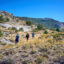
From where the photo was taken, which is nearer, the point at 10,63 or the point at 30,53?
the point at 10,63

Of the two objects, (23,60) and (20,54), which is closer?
(23,60)

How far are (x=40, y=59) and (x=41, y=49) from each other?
2661 mm

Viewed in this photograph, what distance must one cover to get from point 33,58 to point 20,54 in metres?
1.57

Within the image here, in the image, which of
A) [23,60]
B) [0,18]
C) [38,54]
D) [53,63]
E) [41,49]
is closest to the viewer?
[53,63]

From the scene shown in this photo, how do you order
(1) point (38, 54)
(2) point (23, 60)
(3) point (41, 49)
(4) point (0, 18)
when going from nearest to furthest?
(2) point (23, 60) < (1) point (38, 54) < (3) point (41, 49) < (4) point (0, 18)

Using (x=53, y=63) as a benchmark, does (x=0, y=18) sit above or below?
above

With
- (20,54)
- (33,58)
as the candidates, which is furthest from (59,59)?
(20,54)

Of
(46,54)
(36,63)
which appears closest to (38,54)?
(46,54)

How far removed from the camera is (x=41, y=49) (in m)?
13.5

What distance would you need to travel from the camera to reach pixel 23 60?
11.1 metres

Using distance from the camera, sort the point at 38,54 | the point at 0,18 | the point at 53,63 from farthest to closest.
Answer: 1. the point at 0,18
2. the point at 38,54
3. the point at 53,63

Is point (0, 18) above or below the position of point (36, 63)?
above

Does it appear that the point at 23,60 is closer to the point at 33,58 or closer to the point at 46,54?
the point at 33,58

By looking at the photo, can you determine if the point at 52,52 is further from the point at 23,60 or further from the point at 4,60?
the point at 4,60
